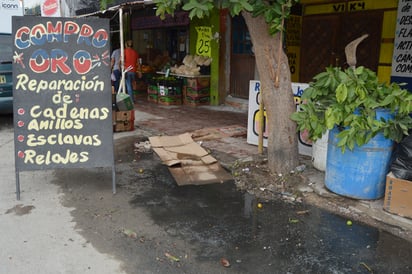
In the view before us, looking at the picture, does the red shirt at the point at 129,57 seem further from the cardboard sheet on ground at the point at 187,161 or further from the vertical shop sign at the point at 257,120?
the vertical shop sign at the point at 257,120

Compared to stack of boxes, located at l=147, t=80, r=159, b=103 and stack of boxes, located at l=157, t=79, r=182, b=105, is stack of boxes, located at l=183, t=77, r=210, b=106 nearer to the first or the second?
stack of boxes, located at l=157, t=79, r=182, b=105

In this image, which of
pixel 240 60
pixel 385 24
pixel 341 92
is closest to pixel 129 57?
pixel 240 60

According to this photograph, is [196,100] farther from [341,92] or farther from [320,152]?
[341,92]

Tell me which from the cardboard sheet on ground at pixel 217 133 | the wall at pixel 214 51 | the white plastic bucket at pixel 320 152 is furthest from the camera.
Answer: the wall at pixel 214 51

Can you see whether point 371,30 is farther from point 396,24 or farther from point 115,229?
point 115,229

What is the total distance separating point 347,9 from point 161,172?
5.43 m

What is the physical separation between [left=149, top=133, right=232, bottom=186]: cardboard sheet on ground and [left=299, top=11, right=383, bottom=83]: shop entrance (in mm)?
3760

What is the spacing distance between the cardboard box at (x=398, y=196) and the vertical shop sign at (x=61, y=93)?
3118 mm

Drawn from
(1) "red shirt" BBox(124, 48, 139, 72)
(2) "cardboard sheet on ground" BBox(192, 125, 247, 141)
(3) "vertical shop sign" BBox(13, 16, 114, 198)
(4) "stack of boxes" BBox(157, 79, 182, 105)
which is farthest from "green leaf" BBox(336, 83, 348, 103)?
(4) "stack of boxes" BBox(157, 79, 182, 105)

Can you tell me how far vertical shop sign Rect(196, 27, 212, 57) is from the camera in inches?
455

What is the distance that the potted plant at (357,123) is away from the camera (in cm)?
417

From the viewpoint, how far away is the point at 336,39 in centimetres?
871

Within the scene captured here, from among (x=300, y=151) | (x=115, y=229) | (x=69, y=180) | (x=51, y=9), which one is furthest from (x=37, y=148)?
(x=51, y=9)

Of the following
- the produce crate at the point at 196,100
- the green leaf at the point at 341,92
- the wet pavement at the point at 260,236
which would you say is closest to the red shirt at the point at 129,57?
the produce crate at the point at 196,100
